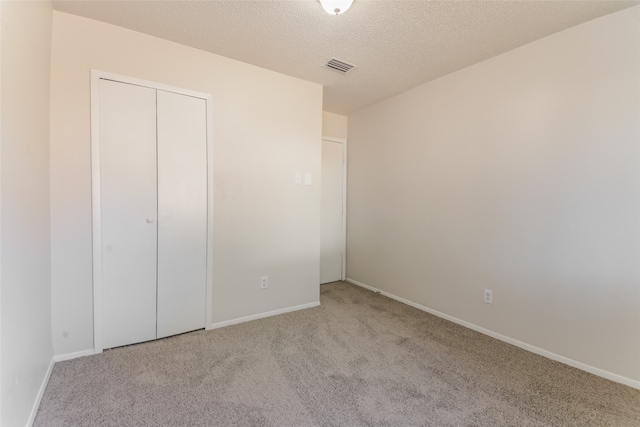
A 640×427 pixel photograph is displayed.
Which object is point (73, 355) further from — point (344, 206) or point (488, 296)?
point (488, 296)

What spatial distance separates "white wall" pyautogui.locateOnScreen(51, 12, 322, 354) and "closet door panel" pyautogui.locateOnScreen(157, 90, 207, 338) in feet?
0.42

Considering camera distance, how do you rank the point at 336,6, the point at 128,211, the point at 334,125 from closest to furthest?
the point at 336,6
the point at 128,211
the point at 334,125

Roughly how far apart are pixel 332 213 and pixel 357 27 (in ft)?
7.72

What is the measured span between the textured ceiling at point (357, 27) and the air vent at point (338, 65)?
55mm

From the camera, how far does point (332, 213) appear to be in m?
3.92

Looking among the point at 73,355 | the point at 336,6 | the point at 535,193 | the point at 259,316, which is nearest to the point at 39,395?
the point at 73,355

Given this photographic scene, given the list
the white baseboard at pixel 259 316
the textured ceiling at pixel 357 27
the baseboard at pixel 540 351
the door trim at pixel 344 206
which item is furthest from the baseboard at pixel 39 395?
the door trim at pixel 344 206

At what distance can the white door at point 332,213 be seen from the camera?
12.6 ft

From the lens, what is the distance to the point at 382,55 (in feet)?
7.71

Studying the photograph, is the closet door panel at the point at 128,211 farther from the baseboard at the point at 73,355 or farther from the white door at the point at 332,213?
the white door at the point at 332,213

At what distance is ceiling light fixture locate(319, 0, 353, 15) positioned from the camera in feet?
5.35

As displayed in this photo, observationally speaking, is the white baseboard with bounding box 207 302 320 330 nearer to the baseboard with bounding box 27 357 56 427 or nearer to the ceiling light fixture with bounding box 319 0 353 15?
the baseboard with bounding box 27 357 56 427

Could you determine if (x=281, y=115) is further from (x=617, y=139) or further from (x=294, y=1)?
(x=617, y=139)

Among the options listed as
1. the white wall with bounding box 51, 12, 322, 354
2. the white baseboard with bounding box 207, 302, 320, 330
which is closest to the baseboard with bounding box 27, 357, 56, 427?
the white wall with bounding box 51, 12, 322, 354
